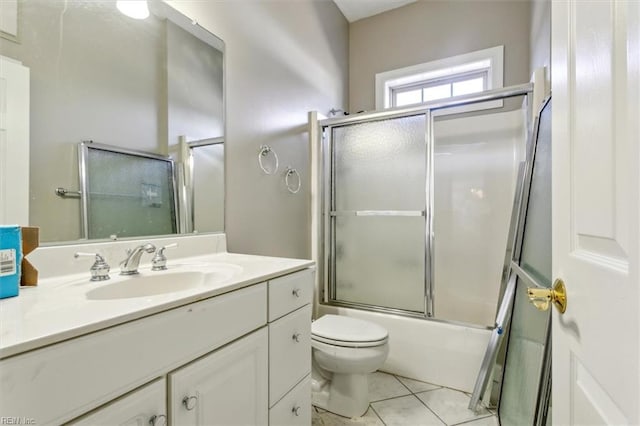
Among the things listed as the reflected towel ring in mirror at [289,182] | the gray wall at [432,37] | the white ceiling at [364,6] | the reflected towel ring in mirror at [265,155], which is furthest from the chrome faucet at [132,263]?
the white ceiling at [364,6]

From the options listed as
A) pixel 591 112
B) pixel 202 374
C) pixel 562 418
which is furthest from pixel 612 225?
pixel 202 374

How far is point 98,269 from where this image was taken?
96cm

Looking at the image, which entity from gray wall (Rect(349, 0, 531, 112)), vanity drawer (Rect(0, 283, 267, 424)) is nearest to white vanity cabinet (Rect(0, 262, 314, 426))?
vanity drawer (Rect(0, 283, 267, 424))

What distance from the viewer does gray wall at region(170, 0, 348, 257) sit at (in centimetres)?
161

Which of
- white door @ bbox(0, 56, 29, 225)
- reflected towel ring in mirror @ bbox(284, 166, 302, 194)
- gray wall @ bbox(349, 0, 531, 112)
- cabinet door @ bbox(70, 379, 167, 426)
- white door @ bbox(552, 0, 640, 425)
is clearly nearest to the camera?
white door @ bbox(552, 0, 640, 425)

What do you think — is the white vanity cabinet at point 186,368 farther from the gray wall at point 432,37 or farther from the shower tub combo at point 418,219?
the gray wall at point 432,37

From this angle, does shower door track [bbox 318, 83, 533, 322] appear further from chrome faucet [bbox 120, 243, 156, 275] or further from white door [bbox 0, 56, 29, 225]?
white door [bbox 0, 56, 29, 225]

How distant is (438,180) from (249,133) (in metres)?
1.72

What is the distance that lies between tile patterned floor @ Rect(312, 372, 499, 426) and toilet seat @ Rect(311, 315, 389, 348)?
41 centimetres

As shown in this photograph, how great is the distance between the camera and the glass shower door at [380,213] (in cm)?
213

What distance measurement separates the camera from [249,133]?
5.64 feet

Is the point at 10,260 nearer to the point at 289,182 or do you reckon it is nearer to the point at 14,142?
the point at 14,142

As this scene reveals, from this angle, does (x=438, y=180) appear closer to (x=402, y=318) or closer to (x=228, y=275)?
(x=402, y=318)

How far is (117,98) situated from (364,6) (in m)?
2.43
